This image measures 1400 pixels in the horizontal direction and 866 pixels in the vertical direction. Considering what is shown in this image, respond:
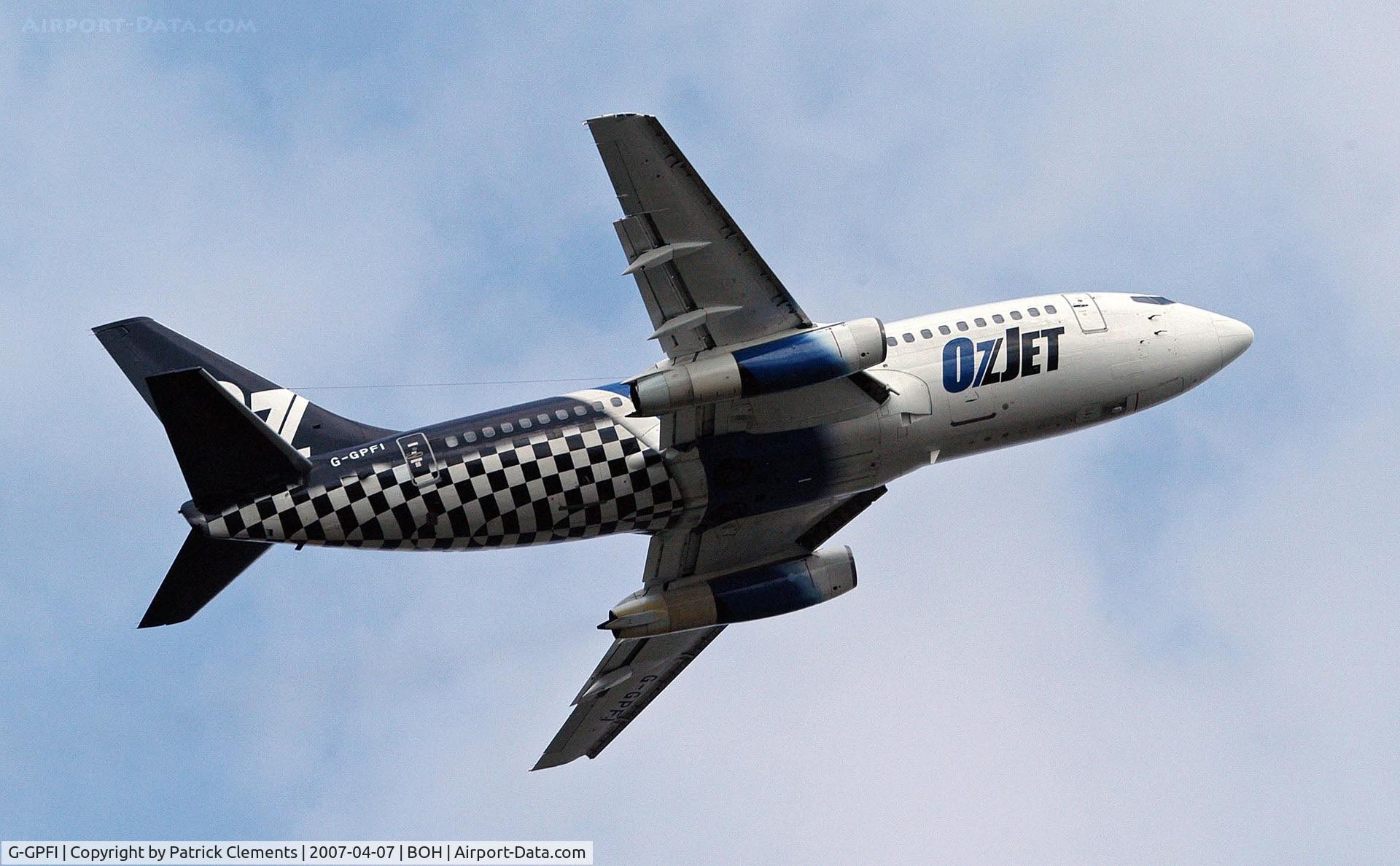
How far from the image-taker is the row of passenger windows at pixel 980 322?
143ft

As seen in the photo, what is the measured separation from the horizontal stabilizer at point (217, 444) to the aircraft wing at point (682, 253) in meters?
9.18

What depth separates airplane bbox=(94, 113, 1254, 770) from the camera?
1523 inches

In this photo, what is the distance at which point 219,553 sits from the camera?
135 ft

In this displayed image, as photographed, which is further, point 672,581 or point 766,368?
point 672,581

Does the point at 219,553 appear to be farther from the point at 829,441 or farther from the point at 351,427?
the point at 829,441

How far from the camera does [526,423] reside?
41.6m

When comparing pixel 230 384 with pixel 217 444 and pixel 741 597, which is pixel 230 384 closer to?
pixel 217 444

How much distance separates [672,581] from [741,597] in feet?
6.40

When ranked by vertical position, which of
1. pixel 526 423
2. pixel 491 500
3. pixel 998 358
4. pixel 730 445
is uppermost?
pixel 998 358

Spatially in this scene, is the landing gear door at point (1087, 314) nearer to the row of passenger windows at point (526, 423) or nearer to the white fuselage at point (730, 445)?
the white fuselage at point (730, 445)

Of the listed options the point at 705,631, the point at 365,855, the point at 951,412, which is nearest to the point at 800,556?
A: the point at 705,631

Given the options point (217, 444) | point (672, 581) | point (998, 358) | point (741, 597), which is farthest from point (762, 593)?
point (217, 444)

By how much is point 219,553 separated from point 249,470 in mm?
3077

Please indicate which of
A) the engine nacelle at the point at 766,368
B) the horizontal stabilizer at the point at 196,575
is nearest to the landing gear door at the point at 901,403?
the engine nacelle at the point at 766,368
